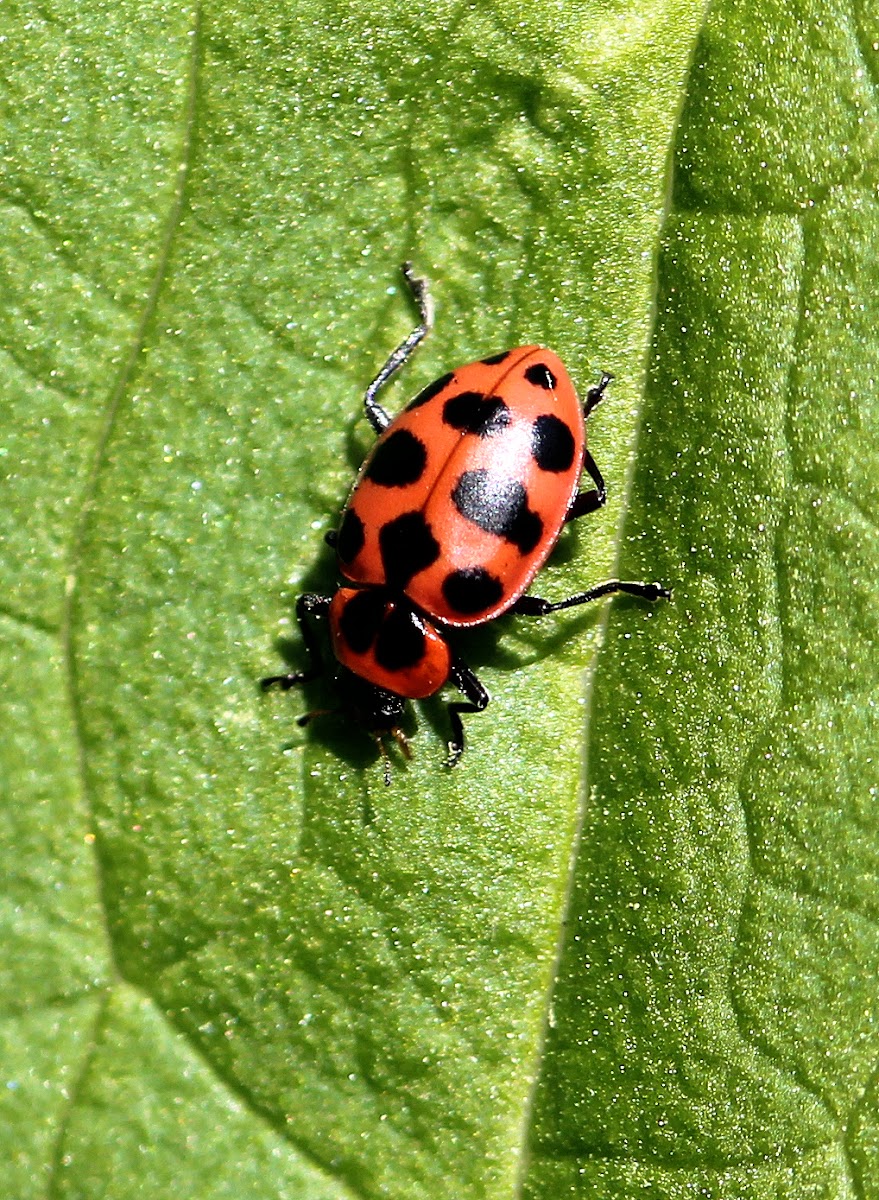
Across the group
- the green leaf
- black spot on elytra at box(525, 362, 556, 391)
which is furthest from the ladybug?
the green leaf

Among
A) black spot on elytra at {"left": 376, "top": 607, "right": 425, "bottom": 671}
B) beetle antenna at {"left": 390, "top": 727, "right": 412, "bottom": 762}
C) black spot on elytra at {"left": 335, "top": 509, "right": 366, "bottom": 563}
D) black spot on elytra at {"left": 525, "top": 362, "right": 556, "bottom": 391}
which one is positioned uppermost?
black spot on elytra at {"left": 525, "top": 362, "right": 556, "bottom": 391}

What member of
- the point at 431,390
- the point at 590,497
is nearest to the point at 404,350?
the point at 431,390

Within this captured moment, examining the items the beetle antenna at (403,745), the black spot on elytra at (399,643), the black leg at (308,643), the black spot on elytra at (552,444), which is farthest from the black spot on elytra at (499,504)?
the beetle antenna at (403,745)

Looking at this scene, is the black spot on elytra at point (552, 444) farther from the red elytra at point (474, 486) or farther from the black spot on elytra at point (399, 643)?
the black spot on elytra at point (399, 643)

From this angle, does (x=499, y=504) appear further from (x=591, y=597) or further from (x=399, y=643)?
(x=399, y=643)

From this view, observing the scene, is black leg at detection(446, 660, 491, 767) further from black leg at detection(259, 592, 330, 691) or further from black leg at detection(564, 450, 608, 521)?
black leg at detection(564, 450, 608, 521)
